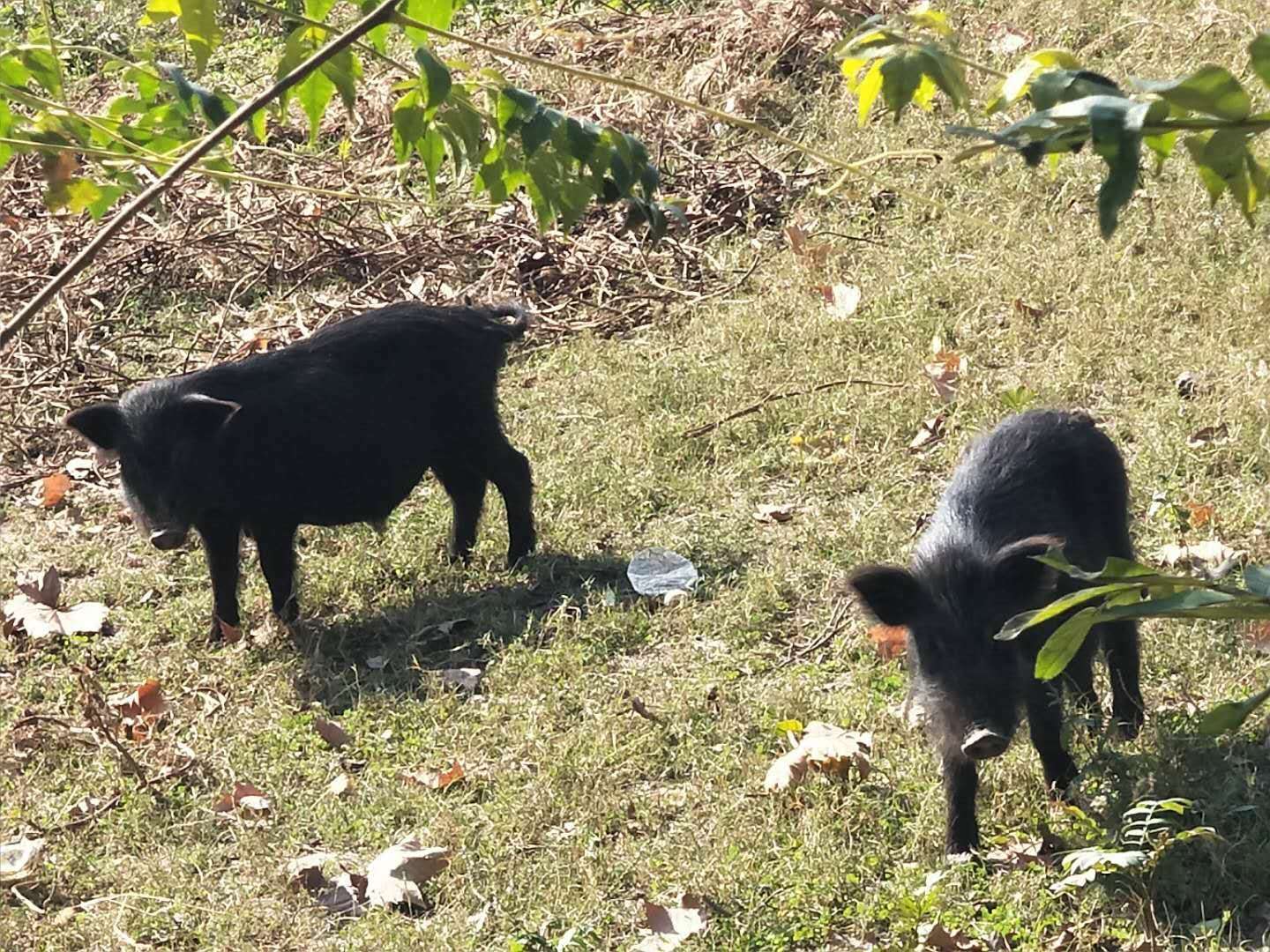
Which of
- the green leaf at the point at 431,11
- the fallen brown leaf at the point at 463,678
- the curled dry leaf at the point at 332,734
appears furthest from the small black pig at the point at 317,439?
the green leaf at the point at 431,11

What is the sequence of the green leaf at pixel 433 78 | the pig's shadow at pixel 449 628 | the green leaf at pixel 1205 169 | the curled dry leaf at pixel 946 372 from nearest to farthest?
the green leaf at pixel 1205 169, the green leaf at pixel 433 78, the pig's shadow at pixel 449 628, the curled dry leaf at pixel 946 372

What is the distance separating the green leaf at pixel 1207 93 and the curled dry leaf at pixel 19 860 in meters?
4.55

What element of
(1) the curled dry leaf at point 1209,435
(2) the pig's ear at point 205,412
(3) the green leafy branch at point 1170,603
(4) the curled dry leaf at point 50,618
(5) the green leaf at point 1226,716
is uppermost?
(3) the green leafy branch at point 1170,603

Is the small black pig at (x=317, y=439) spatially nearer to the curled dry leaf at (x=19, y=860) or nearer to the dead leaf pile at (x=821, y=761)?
the curled dry leaf at (x=19, y=860)

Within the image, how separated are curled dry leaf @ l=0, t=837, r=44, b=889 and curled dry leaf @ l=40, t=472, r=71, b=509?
3148mm

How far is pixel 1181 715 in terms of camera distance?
16.4ft

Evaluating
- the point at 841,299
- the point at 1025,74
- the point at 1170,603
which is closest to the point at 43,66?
the point at 1025,74

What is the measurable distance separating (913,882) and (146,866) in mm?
2317

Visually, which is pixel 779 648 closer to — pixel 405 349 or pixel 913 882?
pixel 913 882

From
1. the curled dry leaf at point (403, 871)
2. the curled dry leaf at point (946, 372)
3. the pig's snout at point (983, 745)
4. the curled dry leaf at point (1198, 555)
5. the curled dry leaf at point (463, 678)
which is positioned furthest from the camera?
the curled dry leaf at point (946, 372)

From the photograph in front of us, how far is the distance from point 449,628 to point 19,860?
1.95 m

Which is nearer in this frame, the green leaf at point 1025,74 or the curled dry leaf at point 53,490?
the green leaf at point 1025,74

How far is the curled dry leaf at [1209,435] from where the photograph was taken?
688cm

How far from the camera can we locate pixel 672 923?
4.54 m
